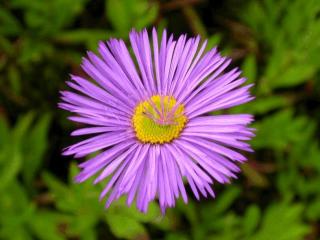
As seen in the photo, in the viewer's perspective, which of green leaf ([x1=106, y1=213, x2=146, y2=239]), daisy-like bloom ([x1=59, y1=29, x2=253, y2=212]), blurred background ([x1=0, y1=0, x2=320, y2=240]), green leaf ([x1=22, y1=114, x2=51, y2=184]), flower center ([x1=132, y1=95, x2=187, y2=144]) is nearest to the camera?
daisy-like bloom ([x1=59, y1=29, x2=253, y2=212])

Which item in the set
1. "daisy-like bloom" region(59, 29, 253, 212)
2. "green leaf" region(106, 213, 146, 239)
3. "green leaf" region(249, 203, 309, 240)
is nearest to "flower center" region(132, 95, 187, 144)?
"daisy-like bloom" region(59, 29, 253, 212)

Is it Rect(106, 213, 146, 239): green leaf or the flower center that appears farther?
Rect(106, 213, 146, 239): green leaf

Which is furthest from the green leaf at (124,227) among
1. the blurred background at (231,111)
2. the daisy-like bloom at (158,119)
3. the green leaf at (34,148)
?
the green leaf at (34,148)

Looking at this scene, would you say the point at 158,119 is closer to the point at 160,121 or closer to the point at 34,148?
the point at 160,121

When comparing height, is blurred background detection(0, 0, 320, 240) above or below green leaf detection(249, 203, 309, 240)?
above

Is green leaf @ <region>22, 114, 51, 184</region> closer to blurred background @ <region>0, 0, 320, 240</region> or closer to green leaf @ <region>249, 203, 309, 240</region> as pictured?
blurred background @ <region>0, 0, 320, 240</region>

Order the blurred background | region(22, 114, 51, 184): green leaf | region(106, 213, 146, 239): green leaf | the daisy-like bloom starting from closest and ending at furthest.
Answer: the daisy-like bloom < region(106, 213, 146, 239): green leaf < the blurred background < region(22, 114, 51, 184): green leaf

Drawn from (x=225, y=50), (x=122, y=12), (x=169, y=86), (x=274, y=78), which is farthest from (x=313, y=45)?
(x=169, y=86)

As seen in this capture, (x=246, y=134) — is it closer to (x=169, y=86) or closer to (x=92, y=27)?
(x=169, y=86)
